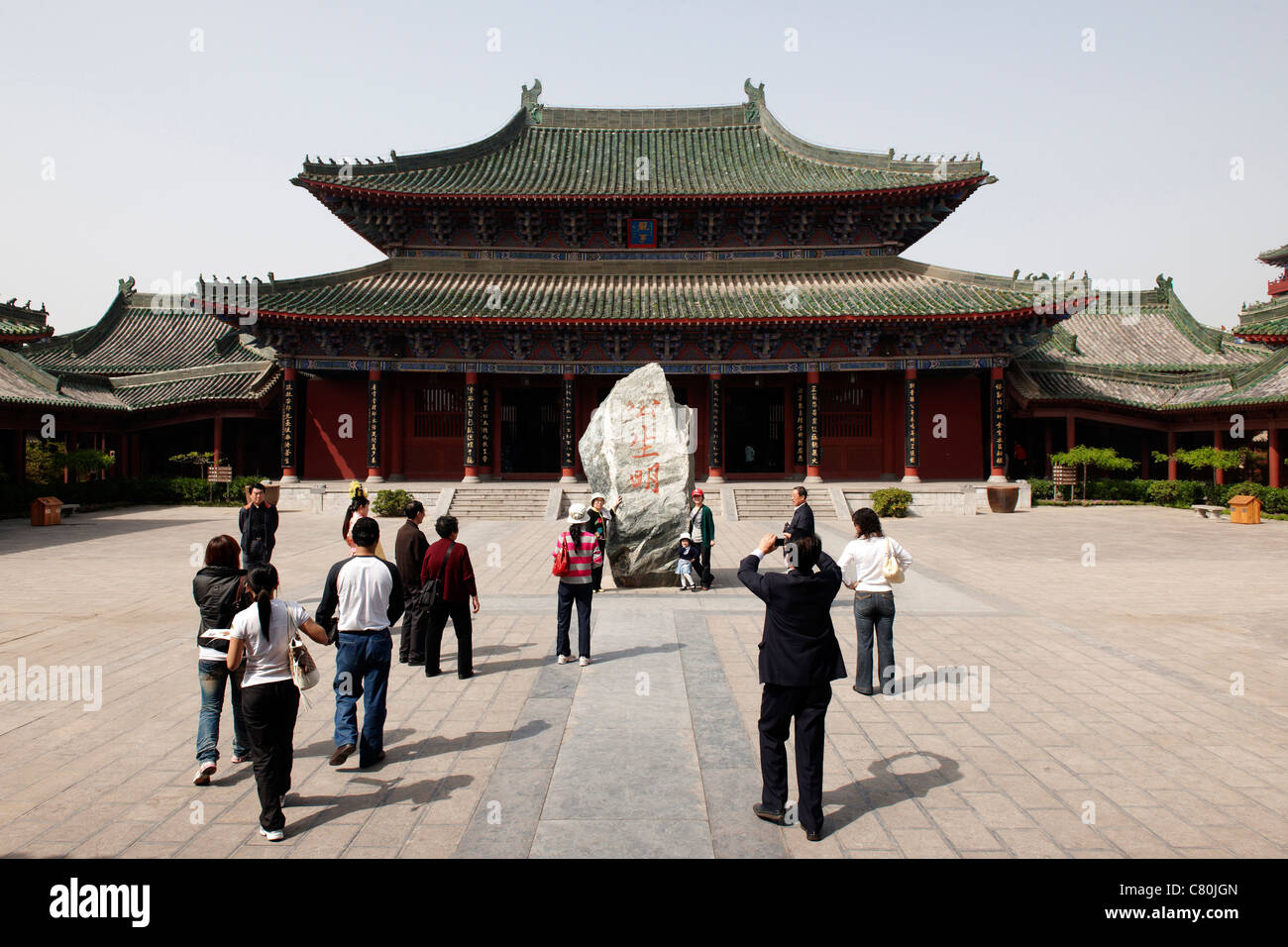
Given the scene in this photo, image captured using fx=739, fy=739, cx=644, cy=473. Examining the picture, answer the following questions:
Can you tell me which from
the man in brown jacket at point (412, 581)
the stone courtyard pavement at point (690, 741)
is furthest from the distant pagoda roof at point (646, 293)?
the man in brown jacket at point (412, 581)

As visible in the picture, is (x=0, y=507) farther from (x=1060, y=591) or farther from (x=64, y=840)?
(x=1060, y=591)

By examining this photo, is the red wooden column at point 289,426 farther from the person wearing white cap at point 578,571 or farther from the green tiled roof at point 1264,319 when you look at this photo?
the green tiled roof at point 1264,319

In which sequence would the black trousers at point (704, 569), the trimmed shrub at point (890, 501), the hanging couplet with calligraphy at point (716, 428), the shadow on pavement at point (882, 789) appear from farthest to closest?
the hanging couplet with calligraphy at point (716, 428) → the trimmed shrub at point (890, 501) → the black trousers at point (704, 569) → the shadow on pavement at point (882, 789)

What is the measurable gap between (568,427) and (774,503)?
270 inches

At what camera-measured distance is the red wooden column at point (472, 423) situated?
887 inches

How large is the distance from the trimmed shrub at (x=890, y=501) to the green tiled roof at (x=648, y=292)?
5.28 metres

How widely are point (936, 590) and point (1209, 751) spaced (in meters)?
5.21

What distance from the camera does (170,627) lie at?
26.6ft

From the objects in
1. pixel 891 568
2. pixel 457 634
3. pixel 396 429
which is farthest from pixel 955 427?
pixel 457 634

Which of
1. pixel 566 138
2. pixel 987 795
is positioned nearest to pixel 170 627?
pixel 987 795

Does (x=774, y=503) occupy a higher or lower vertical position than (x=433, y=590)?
lower

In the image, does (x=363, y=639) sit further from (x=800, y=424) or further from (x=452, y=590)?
(x=800, y=424)

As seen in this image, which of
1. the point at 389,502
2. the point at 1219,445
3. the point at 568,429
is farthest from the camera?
the point at 568,429

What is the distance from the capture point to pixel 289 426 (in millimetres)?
22250
